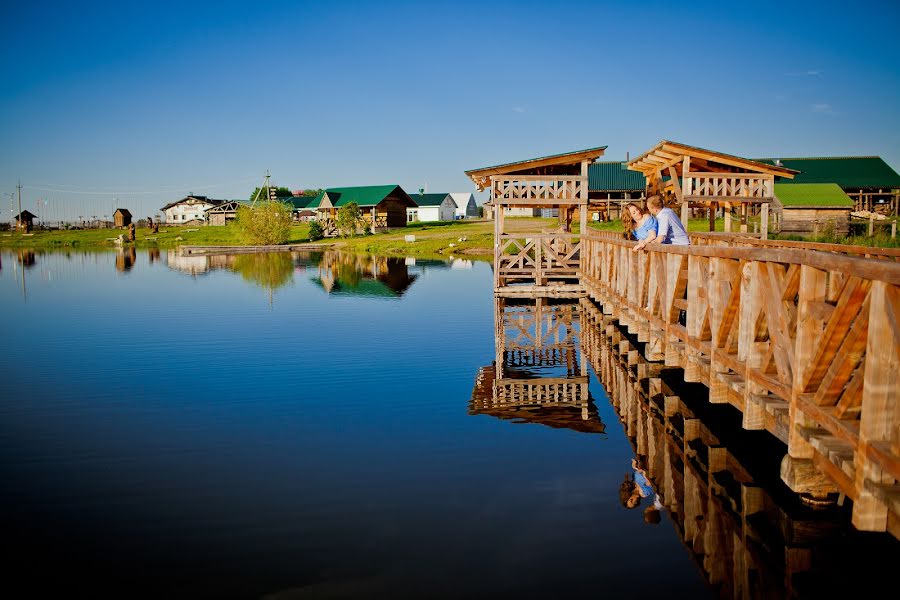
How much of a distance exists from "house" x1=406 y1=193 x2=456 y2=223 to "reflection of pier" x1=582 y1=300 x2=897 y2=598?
9005cm

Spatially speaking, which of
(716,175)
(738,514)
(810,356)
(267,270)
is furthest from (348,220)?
(810,356)

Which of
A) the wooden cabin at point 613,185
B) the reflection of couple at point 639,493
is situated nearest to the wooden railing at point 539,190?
the reflection of couple at point 639,493

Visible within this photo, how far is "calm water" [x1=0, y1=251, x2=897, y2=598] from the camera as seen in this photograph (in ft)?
18.5

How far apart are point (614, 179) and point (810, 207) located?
57.9 ft

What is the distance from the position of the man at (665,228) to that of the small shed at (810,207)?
28057mm

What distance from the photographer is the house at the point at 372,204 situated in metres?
71.9

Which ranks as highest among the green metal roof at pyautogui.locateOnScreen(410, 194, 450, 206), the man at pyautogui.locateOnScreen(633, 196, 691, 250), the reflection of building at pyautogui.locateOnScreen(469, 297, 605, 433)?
the green metal roof at pyautogui.locateOnScreen(410, 194, 450, 206)

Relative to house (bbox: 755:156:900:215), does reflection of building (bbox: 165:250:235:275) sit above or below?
below

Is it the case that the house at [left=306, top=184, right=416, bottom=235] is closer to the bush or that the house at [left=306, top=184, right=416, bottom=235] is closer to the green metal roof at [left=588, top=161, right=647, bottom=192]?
the bush

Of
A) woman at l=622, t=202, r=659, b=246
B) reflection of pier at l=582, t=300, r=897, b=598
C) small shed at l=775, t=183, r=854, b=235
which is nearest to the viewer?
reflection of pier at l=582, t=300, r=897, b=598

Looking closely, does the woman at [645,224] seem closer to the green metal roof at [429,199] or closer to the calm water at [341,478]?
the calm water at [341,478]

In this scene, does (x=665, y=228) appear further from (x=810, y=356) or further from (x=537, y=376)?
(x=810, y=356)

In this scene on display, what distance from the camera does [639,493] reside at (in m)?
7.22

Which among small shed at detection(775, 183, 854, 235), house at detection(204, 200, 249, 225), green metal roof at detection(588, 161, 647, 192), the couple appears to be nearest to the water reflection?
the couple
